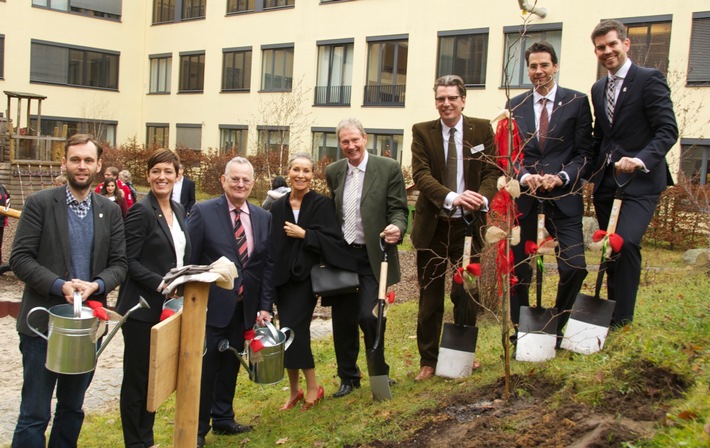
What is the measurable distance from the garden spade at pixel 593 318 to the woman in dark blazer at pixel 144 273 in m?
2.78

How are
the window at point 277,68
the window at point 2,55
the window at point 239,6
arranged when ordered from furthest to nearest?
the window at point 239,6 → the window at point 2,55 → the window at point 277,68

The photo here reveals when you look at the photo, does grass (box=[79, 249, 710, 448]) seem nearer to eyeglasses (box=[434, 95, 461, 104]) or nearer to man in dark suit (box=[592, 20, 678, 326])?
man in dark suit (box=[592, 20, 678, 326])

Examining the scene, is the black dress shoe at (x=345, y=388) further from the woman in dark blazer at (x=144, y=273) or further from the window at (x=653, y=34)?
the window at (x=653, y=34)

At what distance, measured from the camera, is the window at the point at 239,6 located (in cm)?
3528

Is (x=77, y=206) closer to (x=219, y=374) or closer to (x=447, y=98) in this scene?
(x=219, y=374)

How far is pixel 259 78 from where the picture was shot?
34594 mm

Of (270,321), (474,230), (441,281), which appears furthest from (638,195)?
(270,321)

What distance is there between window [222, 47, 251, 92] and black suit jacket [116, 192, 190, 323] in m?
31.0

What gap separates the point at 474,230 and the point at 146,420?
2.82m

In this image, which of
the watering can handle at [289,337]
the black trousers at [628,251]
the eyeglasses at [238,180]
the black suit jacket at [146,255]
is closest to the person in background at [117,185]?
the watering can handle at [289,337]

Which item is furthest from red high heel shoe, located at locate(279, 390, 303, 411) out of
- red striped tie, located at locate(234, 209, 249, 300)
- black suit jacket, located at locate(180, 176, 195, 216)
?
black suit jacket, located at locate(180, 176, 195, 216)

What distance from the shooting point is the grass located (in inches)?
156

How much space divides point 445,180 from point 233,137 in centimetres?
3122

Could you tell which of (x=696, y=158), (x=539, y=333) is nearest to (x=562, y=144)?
(x=539, y=333)
